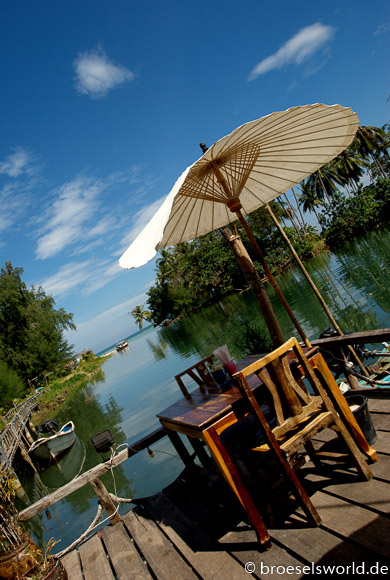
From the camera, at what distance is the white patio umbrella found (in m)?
2.62

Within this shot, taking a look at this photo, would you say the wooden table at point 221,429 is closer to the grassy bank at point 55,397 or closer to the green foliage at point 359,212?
the grassy bank at point 55,397

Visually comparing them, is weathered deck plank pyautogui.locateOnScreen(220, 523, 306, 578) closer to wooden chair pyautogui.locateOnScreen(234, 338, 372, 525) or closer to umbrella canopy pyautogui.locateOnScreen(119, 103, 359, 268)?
wooden chair pyautogui.locateOnScreen(234, 338, 372, 525)

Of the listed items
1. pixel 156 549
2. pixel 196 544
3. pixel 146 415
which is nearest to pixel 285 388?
pixel 196 544

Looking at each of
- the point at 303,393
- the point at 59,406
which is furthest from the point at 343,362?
the point at 59,406

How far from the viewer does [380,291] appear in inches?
480

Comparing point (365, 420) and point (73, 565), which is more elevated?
point (365, 420)

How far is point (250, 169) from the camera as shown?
3330 mm

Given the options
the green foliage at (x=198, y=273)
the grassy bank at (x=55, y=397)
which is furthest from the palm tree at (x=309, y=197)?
the grassy bank at (x=55, y=397)

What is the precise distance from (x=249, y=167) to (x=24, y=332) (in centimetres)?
3874

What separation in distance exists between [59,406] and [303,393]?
2622 cm

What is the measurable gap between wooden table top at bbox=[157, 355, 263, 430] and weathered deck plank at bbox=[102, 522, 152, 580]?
3.61 ft

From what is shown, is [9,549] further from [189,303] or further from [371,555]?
[189,303]

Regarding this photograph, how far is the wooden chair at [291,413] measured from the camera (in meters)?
1.94

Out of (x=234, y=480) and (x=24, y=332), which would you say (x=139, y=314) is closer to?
(x=24, y=332)
